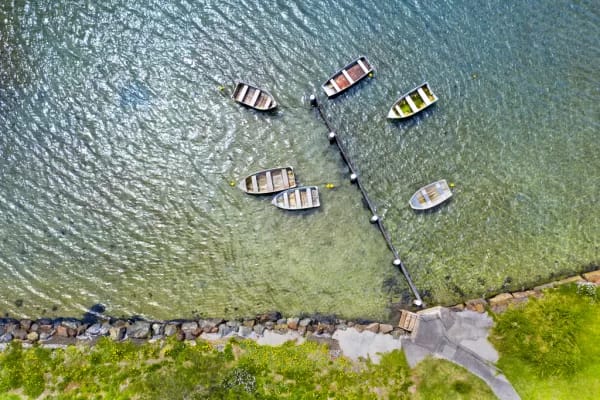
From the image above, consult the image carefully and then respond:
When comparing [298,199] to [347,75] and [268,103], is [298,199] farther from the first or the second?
[347,75]

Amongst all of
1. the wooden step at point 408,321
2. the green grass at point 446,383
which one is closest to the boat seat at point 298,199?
the wooden step at point 408,321

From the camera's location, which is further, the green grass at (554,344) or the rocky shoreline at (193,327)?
the rocky shoreline at (193,327)

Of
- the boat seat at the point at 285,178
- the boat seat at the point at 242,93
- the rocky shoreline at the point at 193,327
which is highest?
the boat seat at the point at 242,93

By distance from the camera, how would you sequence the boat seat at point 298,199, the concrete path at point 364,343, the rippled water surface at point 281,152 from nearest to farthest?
the concrete path at point 364,343
the rippled water surface at point 281,152
the boat seat at point 298,199

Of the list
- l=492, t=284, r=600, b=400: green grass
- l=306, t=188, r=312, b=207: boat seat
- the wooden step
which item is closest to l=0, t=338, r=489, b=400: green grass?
the wooden step

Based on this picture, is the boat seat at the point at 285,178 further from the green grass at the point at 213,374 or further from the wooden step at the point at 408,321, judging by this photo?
the wooden step at the point at 408,321

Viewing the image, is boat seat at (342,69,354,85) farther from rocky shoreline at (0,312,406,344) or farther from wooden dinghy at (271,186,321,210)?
rocky shoreline at (0,312,406,344)

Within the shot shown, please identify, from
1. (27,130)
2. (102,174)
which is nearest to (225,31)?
(102,174)

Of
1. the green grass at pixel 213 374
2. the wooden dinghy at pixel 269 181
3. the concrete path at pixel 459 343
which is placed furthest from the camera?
the wooden dinghy at pixel 269 181
